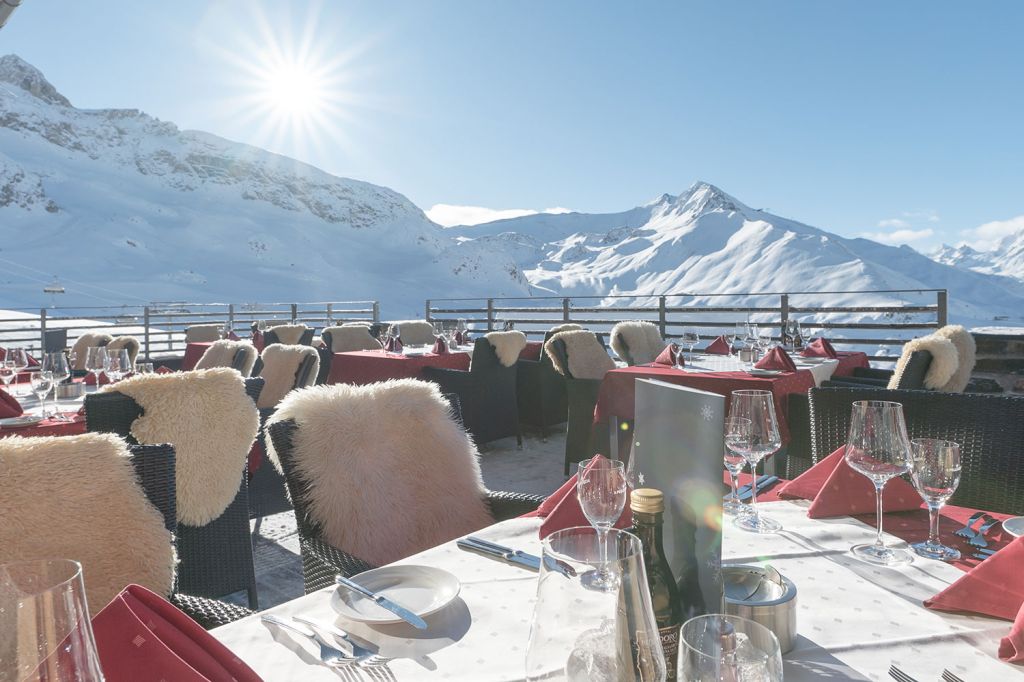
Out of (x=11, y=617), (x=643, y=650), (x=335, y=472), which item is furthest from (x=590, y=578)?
(x=335, y=472)

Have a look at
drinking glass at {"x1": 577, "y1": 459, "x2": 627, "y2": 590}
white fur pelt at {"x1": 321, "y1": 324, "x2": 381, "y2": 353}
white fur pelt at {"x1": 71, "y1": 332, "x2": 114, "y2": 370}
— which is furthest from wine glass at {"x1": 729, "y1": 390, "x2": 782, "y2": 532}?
white fur pelt at {"x1": 321, "y1": 324, "x2": 381, "y2": 353}

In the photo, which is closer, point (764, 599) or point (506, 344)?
point (764, 599)

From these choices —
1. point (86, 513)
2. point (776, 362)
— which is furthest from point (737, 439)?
point (776, 362)

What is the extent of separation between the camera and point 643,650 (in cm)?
38

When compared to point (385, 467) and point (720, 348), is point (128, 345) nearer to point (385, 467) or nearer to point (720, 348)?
point (385, 467)

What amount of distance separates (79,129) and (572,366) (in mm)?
126184

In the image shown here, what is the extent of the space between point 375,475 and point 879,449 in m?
1.04

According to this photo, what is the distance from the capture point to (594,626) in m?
0.39

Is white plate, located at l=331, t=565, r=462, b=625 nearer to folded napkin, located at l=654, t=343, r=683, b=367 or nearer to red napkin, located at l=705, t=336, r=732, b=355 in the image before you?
folded napkin, located at l=654, t=343, r=683, b=367

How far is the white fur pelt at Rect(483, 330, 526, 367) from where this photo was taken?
4.27 meters

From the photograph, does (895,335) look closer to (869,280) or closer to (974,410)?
(974,410)

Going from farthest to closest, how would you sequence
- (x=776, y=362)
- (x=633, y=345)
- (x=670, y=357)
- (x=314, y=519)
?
(x=633, y=345)
(x=670, y=357)
(x=776, y=362)
(x=314, y=519)

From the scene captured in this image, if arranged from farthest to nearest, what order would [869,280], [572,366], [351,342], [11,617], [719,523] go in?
[869,280] < [351,342] < [572,366] < [719,523] < [11,617]

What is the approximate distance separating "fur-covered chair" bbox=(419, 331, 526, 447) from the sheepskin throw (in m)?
3.01
